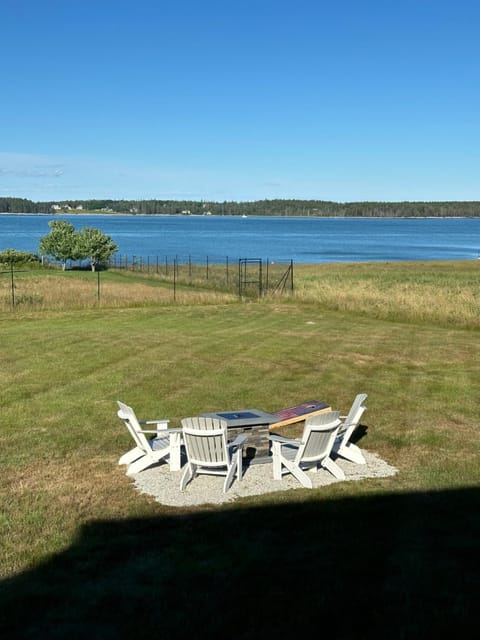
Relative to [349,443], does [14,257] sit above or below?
below

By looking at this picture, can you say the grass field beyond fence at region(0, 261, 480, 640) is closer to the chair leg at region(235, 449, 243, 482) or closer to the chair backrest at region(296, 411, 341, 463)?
the chair backrest at region(296, 411, 341, 463)

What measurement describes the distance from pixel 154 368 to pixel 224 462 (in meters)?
7.87

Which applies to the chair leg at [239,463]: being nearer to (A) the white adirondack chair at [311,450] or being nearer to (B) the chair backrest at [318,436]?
(A) the white adirondack chair at [311,450]

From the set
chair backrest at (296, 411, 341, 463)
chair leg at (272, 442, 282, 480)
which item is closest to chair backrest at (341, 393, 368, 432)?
chair backrest at (296, 411, 341, 463)

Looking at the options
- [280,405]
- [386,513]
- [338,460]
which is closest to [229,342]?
[280,405]

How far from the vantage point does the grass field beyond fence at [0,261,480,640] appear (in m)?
5.74

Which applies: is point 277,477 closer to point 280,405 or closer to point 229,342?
point 280,405

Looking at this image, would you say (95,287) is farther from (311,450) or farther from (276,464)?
(311,450)

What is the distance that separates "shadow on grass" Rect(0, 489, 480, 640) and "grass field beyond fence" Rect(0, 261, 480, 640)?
2 cm

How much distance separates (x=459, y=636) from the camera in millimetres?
5398

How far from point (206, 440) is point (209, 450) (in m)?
0.15

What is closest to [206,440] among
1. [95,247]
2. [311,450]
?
[311,450]

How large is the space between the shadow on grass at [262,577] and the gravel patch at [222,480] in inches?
20.7

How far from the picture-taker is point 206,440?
28.9 feet
